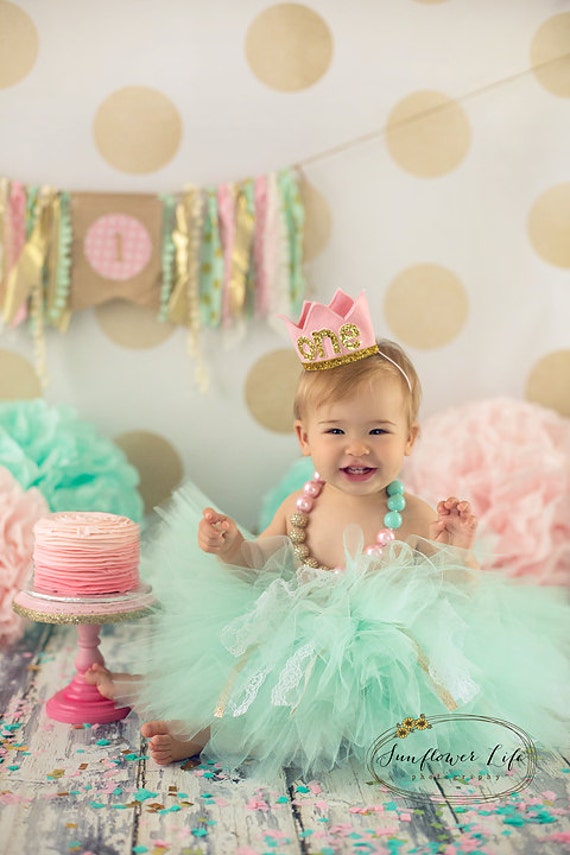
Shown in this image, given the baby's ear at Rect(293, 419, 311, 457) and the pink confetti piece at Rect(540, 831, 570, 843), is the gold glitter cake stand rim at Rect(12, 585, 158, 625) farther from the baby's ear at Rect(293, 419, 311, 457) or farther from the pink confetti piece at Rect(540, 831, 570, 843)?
the pink confetti piece at Rect(540, 831, 570, 843)

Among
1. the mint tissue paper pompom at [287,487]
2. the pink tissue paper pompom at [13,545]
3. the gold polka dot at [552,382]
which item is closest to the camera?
the pink tissue paper pompom at [13,545]

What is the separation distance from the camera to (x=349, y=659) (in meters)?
1.25

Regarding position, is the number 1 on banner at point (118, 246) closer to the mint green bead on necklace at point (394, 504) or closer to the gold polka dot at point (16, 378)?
the gold polka dot at point (16, 378)

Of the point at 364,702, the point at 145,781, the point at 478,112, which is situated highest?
the point at 478,112

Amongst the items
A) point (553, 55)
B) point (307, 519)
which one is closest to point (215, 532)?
point (307, 519)

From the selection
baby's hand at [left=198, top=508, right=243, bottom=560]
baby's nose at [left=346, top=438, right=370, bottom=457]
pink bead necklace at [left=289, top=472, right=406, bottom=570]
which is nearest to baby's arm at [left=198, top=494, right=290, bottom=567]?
baby's hand at [left=198, top=508, right=243, bottom=560]

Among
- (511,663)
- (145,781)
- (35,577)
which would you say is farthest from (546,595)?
(35,577)

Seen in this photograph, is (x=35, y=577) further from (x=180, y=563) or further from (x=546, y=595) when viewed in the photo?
(x=546, y=595)

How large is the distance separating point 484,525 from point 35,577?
99 cm

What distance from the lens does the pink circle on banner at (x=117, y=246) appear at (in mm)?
2148

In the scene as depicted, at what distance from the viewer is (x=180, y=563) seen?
154cm

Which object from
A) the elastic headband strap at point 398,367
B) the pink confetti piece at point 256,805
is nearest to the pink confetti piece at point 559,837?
the pink confetti piece at point 256,805

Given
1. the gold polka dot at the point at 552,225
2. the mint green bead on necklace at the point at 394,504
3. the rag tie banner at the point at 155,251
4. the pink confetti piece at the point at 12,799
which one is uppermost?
the gold polka dot at the point at 552,225

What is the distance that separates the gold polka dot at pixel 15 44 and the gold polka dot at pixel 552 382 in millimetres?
1482
